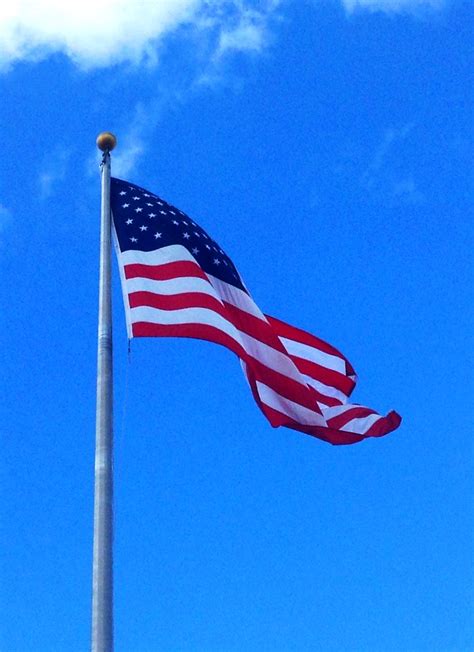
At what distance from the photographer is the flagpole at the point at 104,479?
11.3m

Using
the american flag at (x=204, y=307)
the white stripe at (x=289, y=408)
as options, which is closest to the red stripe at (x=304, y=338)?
the american flag at (x=204, y=307)

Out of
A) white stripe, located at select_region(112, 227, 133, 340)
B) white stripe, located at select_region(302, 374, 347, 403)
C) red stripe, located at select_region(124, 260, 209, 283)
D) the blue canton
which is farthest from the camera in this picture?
white stripe, located at select_region(302, 374, 347, 403)

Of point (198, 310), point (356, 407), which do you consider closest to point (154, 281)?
Result: point (198, 310)

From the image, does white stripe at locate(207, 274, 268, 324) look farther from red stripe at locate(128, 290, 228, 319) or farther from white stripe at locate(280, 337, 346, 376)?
white stripe at locate(280, 337, 346, 376)

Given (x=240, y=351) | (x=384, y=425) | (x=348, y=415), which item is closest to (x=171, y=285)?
(x=240, y=351)

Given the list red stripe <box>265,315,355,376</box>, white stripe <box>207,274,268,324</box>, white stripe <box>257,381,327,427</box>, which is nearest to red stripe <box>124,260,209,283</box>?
white stripe <box>207,274,268,324</box>

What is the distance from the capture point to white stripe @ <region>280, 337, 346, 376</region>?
740 inches

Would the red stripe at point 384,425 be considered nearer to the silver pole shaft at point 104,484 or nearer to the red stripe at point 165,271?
the red stripe at point 165,271

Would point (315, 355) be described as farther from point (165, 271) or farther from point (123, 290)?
point (123, 290)

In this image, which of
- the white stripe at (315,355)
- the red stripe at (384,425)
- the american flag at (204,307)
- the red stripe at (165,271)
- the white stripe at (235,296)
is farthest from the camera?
the white stripe at (315,355)

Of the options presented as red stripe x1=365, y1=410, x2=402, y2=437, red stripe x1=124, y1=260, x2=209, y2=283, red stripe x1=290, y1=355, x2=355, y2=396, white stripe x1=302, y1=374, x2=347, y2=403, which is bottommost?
red stripe x1=365, y1=410, x2=402, y2=437

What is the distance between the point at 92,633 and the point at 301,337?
901 centimetres

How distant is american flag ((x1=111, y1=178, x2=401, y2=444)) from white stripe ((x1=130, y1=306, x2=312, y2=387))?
0.6 inches

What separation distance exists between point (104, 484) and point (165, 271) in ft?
13.4
